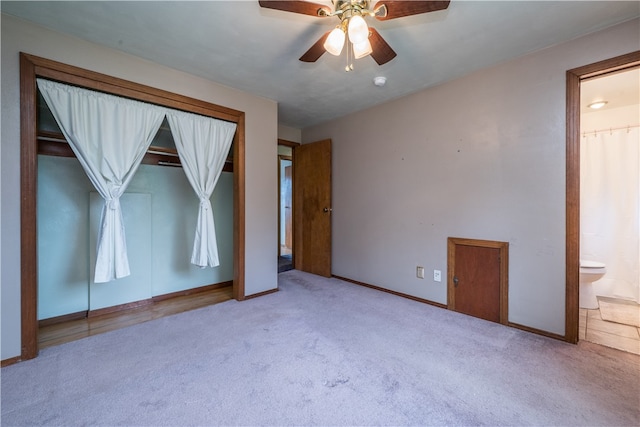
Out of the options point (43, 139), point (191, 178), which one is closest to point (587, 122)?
point (191, 178)

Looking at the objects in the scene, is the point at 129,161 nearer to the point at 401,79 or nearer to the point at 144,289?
the point at 144,289

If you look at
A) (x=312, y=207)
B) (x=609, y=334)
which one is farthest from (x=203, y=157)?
(x=609, y=334)

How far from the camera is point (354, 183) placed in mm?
3713

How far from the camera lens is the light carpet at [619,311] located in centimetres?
251

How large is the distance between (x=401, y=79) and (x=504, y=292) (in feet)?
7.45

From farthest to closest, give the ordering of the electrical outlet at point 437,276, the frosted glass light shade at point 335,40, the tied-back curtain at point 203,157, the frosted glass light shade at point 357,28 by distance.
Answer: the electrical outlet at point 437,276 → the tied-back curtain at point 203,157 → the frosted glass light shade at point 335,40 → the frosted glass light shade at point 357,28

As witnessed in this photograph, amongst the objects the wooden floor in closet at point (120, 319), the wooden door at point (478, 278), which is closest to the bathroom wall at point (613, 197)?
the wooden door at point (478, 278)

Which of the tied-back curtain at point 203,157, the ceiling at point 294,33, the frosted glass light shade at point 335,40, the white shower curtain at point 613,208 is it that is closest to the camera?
the frosted glass light shade at point 335,40

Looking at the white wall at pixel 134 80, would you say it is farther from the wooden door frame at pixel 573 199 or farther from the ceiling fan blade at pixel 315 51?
the wooden door frame at pixel 573 199

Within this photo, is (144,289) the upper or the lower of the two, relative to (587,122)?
lower

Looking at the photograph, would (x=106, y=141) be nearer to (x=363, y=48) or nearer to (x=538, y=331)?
(x=363, y=48)

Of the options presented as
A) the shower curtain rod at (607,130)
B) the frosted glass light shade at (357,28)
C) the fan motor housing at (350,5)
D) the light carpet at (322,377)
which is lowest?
the light carpet at (322,377)

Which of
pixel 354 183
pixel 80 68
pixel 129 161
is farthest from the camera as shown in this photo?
pixel 354 183

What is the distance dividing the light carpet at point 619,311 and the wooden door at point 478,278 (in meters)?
1.13
